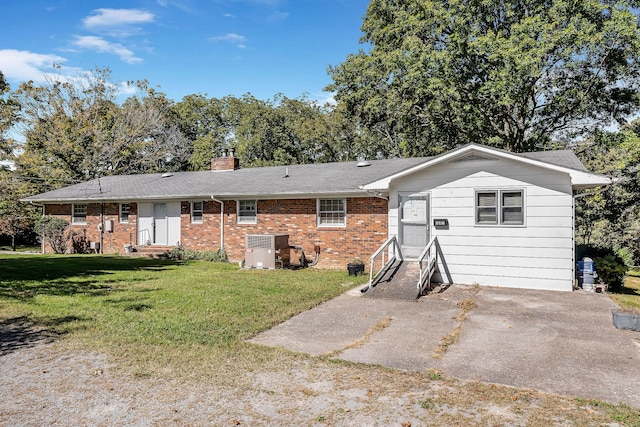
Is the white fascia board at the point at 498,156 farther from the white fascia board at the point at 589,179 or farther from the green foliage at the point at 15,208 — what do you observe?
the green foliage at the point at 15,208

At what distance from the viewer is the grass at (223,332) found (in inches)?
164

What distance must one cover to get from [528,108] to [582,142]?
16.4 feet

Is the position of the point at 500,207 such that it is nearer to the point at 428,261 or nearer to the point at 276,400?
the point at 428,261

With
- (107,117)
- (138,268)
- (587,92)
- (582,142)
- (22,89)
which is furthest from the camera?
(107,117)

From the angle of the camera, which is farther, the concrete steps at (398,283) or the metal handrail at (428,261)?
the metal handrail at (428,261)

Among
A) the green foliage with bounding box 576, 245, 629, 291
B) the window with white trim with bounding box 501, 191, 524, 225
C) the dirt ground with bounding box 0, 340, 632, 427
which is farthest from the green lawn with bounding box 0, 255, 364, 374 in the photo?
the green foliage with bounding box 576, 245, 629, 291

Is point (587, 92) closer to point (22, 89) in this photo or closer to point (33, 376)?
point (33, 376)

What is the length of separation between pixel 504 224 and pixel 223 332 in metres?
7.70

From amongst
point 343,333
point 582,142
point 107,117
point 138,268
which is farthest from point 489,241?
point 107,117

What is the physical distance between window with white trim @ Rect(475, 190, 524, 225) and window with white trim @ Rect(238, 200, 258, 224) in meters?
8.24

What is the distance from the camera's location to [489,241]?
10.9m

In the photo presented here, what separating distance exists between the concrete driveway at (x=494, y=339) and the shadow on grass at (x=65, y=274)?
5.91 m

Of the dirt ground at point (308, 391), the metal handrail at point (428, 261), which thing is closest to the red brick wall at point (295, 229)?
the metal handrail at point (428, 261)

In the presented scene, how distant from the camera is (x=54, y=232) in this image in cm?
2008
